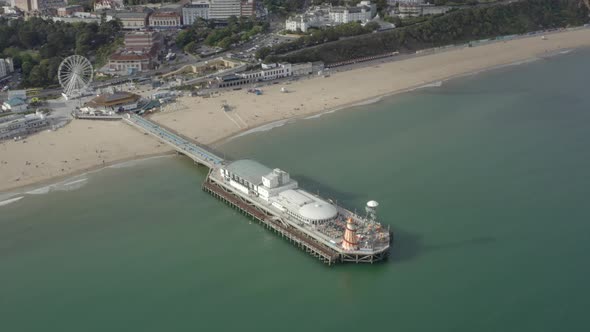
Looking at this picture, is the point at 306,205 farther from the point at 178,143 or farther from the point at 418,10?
the point at 418,10

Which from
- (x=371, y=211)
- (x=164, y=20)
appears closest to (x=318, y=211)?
(x=371, y=211)

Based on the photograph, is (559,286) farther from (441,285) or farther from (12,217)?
(12,217)

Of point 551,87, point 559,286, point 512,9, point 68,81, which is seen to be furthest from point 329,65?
point 559,286

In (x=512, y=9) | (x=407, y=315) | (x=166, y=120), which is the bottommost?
(x=407, y=315)

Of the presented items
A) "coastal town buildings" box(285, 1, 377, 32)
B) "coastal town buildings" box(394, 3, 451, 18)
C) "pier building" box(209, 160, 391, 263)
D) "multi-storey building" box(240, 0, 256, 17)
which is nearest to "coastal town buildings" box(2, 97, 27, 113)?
"pier building" box(209, 160, 391, 263)

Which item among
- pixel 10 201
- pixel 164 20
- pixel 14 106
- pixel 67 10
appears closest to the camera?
pixel 10 201

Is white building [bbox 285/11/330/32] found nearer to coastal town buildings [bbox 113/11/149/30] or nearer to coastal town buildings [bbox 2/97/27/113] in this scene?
coastal town buildings [bbox 113/11/149/30]
